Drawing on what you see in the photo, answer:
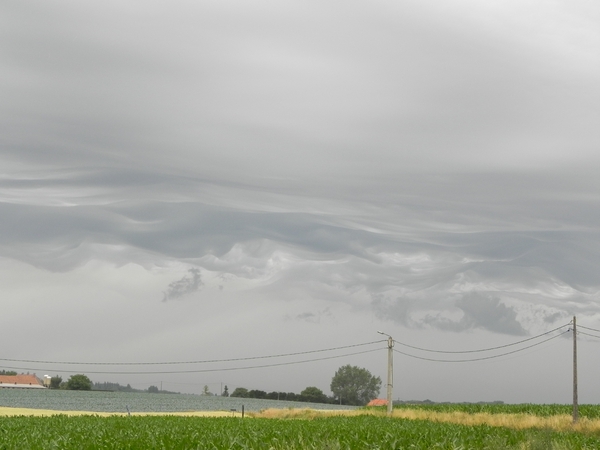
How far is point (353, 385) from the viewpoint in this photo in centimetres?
17488

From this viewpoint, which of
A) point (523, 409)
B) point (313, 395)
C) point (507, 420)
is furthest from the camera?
point (313, 395)

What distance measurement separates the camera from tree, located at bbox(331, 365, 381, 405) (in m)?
174

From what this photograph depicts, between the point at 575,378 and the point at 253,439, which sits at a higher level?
the point at 575,378

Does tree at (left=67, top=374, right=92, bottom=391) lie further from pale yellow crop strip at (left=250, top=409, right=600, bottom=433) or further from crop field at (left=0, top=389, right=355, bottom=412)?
pale yellow crop strip at (left=250, top=409, right=600, bottom=433)

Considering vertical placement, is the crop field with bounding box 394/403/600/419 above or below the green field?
below

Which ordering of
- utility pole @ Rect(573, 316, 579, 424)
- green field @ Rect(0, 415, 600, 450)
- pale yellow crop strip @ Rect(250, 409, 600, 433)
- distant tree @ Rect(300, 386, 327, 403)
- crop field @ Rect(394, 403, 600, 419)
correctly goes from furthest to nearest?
distant tree @ Rect(300, 386, 327, 403)
crop field @ Rect(394, 403, 600, 419)
utility pole @ Rect(573, 316, 579, 424)
pale yellow crop strip @ Rect(250, 409, 600, 433)
green field @ Rect(0, 415, 600, 450)

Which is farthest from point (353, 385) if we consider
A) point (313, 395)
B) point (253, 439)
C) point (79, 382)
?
point (253, 439)

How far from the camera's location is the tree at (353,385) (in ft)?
570

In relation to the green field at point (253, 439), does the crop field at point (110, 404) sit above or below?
below

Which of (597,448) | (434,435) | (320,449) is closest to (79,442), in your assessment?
(320,449)

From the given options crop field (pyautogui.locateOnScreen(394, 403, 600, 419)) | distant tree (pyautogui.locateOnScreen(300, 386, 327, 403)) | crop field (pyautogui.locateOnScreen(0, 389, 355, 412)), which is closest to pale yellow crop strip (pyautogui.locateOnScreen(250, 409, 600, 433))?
crop field (pyautogui.locateOnScreen(394, 403, 600, 419))

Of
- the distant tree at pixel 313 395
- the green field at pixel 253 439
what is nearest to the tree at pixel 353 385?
the distant tree at pixel 313 395

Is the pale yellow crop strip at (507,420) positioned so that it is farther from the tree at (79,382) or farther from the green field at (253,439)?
the tree at (79,382)

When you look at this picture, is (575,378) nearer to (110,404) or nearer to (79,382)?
(110,404)
